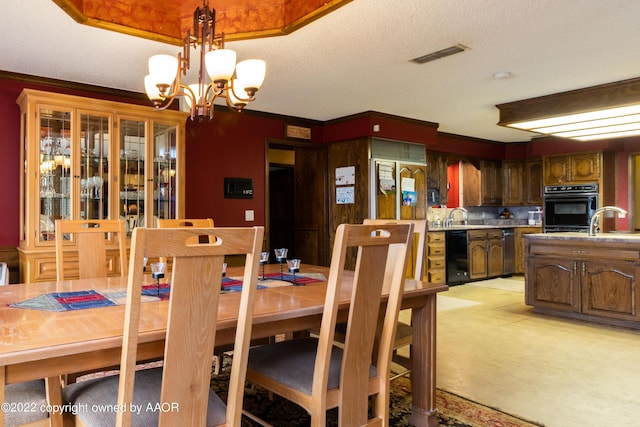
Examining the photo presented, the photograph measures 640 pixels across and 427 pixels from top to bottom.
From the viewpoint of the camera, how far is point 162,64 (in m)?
2.28

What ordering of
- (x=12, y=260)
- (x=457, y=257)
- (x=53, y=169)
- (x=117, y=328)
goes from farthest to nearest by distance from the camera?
(x=457, y=257) < (x=12, y=260) < (x=53, y=169) < (x=117, y=328)

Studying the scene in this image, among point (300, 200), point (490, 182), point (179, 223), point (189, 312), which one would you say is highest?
point (490, 182)

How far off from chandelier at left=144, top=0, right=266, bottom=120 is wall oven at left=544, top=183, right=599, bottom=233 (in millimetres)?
6013

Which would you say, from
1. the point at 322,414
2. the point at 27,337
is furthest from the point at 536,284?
the point at 27,337

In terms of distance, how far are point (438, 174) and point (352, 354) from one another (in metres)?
5.76

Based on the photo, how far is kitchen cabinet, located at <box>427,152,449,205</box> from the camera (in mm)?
6949

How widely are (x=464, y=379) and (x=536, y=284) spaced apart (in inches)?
89.9

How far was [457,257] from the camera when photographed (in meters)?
6.50

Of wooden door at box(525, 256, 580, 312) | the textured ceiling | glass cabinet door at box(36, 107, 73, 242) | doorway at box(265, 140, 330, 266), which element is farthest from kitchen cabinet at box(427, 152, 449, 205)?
glass cabinet door at box(36, 107, 73, 242)

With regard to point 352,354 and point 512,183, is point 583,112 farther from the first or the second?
point 352,354

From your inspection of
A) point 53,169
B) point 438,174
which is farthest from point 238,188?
point 438,174

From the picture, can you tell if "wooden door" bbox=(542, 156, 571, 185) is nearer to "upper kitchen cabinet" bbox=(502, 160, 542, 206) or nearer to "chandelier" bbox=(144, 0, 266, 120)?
"upper kitchen cabinet" bbox=(502, 160, 542, 206)

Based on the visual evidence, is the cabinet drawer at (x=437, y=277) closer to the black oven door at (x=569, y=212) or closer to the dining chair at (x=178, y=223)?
the black oven door at (x=569, y=212)

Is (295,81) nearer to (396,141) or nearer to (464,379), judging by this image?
(396,141)
